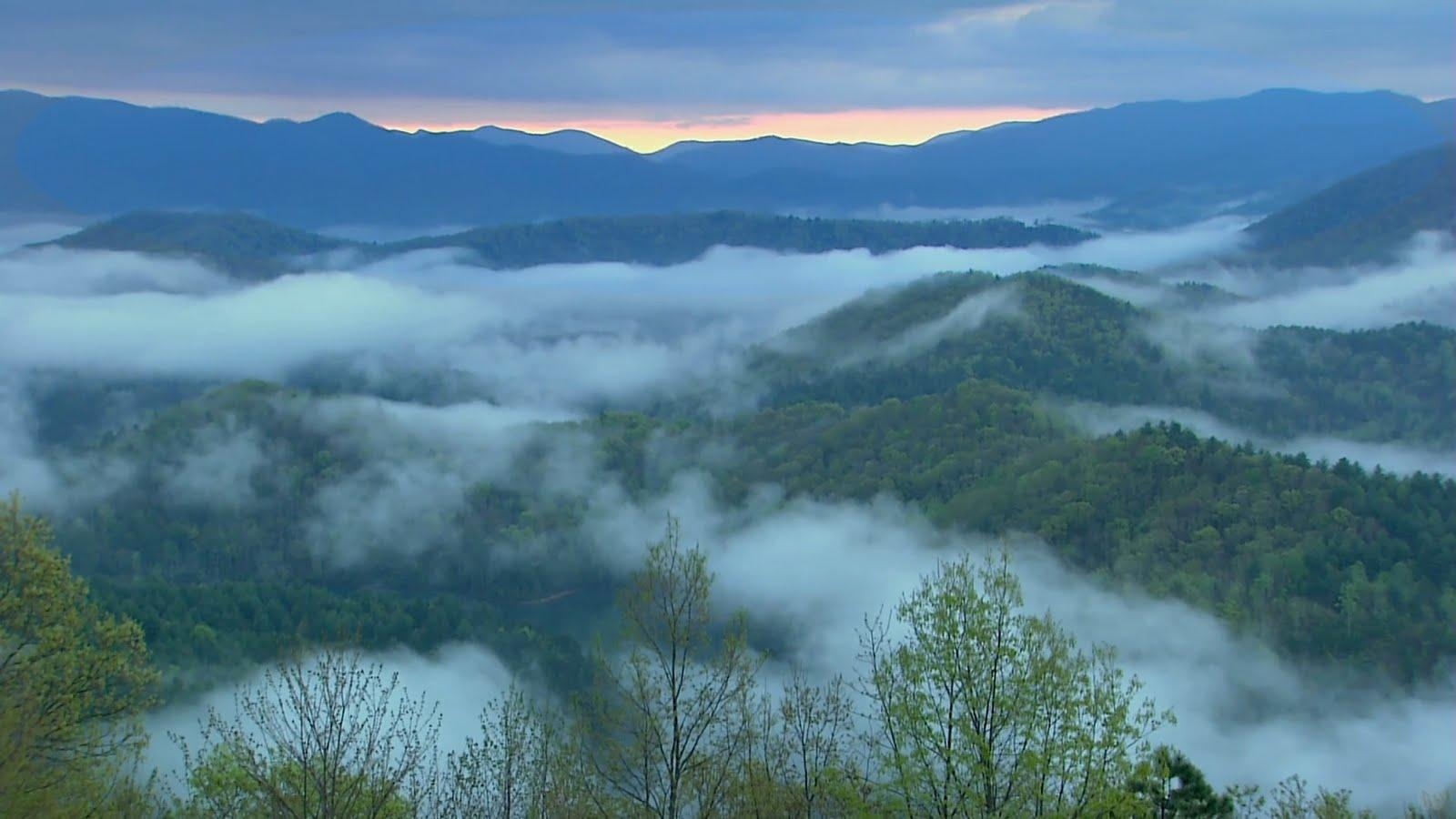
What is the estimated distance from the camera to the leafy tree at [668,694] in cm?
1891

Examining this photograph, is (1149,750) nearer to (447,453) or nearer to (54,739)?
(54,739)

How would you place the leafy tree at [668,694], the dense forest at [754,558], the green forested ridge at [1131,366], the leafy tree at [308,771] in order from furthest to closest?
the green forested ridge at [1131,366] < the dense forest at [754,558] < the leafy tree at [668,694] < the leafy tree at [308,771]

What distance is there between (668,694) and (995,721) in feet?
17.1

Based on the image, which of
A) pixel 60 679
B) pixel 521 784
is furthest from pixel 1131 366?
pixel 60 679

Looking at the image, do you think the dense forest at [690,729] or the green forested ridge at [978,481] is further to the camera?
the green forested ridge at [978,481]

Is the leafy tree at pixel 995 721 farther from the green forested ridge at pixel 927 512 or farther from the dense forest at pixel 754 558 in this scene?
the green forested ridge at pixel 927 512

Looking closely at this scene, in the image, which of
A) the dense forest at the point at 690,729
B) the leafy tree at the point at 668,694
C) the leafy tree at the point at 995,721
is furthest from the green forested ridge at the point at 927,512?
the leafy tree at the point at 995,721

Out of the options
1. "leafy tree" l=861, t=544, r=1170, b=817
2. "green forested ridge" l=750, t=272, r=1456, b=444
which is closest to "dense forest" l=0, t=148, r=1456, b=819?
"leafy tree" l=861, t=544, r=1170, b=817

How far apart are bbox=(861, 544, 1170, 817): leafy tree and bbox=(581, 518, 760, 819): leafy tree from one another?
2.59 metres

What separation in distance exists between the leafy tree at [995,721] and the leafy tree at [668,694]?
2594mm

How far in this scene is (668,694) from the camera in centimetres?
2055

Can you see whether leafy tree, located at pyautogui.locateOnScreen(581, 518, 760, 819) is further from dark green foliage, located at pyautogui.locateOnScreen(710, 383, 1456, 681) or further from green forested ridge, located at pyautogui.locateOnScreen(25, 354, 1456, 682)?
dark green foliage, located at pyautogui.locateOnScreen(710, 383, 1456, 681)

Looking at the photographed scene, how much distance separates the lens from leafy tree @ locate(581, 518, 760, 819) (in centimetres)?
1891

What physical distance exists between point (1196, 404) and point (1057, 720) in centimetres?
12949
